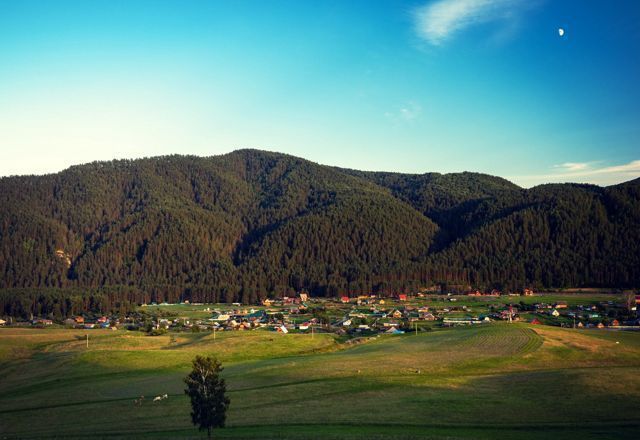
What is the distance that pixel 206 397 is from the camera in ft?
130

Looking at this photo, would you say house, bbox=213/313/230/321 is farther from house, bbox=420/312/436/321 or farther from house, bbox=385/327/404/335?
house, bbox=420/312/436/321

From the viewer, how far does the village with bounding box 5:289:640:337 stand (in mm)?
107250

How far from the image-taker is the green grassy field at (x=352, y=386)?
4006 cm

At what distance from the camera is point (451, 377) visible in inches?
2227

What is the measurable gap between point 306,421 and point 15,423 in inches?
906

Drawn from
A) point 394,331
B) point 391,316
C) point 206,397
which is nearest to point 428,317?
point 391,316

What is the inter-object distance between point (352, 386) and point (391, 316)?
73.1 metres

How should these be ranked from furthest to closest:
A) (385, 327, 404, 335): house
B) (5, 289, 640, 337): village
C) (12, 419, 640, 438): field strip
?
(5, 289, 640, 337): village < (385, 327, 404, 335): house < (12, 419, 640, 438): field strip

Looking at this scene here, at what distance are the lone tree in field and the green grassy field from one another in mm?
1058

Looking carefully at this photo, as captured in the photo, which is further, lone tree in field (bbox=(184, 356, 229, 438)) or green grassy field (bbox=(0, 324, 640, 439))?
green grassy field (bbox=(0, 324, 640, 439))

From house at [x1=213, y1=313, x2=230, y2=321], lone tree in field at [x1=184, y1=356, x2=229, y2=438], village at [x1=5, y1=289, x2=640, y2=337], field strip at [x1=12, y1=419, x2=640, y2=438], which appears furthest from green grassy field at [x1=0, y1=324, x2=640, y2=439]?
house at [x1=213, y1=313, x2=230, y2=321]

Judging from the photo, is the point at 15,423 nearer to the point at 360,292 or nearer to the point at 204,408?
the point at 204,408

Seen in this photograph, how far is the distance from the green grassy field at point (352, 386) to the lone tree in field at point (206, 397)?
3.47 ft

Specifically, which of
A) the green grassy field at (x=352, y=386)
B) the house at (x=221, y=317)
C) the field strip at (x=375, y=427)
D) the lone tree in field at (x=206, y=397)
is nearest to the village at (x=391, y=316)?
the house at (x=221, y=317)
